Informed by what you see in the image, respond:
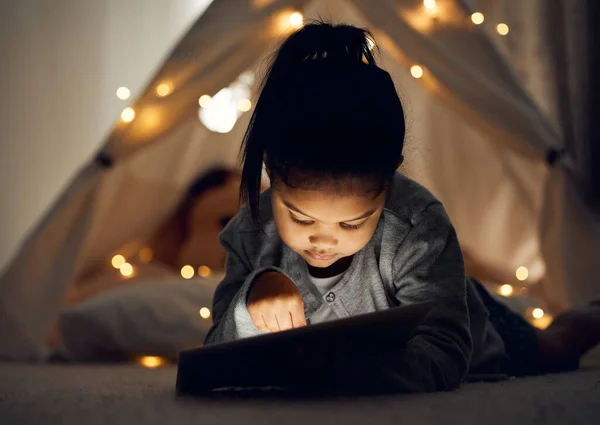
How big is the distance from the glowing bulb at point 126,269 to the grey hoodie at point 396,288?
1121 mm

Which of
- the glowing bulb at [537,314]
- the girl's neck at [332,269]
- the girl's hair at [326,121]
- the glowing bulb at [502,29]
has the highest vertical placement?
the glowing bulb at [502,29]

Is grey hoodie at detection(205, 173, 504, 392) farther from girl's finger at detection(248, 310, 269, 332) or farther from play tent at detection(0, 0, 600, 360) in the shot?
play tent at detection(0, 0, 600, 360)

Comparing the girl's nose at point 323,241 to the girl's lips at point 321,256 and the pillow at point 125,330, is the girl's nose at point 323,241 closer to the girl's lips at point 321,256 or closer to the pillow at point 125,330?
the girl's lips at point 321,256

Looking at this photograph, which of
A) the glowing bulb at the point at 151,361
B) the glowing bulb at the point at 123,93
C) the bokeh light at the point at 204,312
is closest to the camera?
the glowing bulb at the point at 151,361

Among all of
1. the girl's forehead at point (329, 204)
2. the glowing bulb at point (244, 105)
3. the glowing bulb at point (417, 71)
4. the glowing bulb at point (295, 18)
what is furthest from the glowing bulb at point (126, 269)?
the girl's forehead at point (329, 204)

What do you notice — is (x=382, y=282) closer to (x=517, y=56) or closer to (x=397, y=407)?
(x=397, y=407)

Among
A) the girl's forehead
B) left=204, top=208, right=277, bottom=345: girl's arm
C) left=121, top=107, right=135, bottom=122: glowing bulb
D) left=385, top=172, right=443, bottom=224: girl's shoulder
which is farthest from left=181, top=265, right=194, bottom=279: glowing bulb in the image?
the girl's forehead

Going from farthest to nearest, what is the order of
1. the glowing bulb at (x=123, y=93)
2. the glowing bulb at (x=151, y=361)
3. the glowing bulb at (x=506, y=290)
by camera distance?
the glowing bulb at (x=123, y=93) → the glowing bulb at (x=506, y=290) → the glowing bulb at (x=151, y=361)

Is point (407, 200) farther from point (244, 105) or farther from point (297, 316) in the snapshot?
point (244, 105)

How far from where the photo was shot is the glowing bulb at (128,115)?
6.26 ft

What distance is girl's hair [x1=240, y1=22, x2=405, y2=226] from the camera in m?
0.97

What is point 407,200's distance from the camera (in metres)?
1.14

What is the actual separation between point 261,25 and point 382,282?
1.00m

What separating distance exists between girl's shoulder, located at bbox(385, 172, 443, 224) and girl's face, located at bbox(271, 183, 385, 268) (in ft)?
0.36
